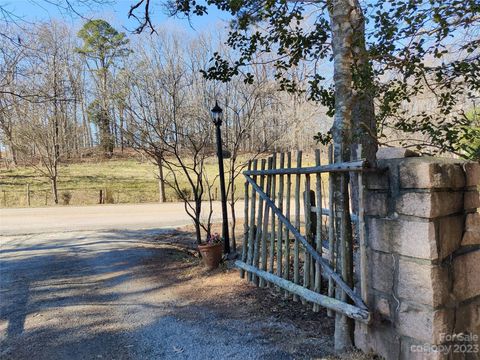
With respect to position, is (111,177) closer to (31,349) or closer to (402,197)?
(31,349)

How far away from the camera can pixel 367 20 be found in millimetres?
4023

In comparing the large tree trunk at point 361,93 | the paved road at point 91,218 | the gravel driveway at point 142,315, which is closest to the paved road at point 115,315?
the gravel driveway at point 142,315

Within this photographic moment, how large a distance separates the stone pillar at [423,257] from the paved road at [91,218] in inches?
366

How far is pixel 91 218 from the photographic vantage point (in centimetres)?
1310

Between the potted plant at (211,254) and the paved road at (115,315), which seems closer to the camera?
the paved road at (115,315)

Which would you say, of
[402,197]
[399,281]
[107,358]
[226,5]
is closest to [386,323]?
[399,281]

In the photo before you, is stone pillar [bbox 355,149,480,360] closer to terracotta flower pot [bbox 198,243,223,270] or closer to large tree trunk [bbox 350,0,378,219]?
large tree trunk [bbox 350,0,378,219]

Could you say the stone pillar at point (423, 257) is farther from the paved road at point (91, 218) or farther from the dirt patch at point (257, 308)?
the paved road at point (91, 218)

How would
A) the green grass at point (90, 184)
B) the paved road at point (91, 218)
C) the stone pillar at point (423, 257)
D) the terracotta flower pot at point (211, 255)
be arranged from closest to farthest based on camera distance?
the stone pillar at point (423, 257), the terracotta flower pot at point (211, 255), the paved road at point (91, 218), the green grass at point (90, 184)

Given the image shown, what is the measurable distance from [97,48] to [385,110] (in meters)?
30.8

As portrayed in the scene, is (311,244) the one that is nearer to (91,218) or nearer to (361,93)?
(361,93)

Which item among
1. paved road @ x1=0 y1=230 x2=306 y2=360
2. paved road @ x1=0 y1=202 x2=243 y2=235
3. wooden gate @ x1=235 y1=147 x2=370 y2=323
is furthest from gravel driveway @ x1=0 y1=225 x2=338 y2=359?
paved road @ x1=0 y1=202 x2=243 y2=235

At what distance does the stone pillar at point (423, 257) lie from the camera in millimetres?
2291

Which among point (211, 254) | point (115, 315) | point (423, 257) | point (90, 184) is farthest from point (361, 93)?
point (90, 184)
